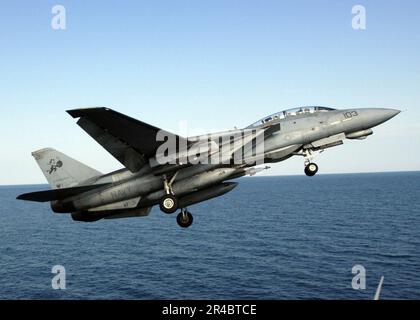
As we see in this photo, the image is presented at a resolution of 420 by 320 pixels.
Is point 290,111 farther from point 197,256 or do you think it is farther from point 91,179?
point 197,256

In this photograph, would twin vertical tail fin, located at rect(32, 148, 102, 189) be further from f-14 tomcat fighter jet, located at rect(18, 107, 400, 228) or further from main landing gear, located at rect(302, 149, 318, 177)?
main landing gear, located at rect(302, 149, 318, 177)

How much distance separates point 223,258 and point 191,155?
2538 inches

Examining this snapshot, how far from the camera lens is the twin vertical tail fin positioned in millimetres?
21297

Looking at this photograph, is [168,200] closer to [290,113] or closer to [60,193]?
[60,193]

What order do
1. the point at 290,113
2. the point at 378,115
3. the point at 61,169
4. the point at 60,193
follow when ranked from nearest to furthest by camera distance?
the point at 378,115 < the point at 60,193 < the point at 290,113 < the point at 61,169

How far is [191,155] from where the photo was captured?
18.1 metres

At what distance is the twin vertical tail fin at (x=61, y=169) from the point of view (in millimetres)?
21297

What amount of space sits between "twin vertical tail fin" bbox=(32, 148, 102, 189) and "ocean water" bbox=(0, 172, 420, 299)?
4389 cm

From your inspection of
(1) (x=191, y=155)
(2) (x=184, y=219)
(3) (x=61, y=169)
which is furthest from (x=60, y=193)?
(1) (x=191, y=155)

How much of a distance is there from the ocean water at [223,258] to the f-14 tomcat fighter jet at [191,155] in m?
44.8

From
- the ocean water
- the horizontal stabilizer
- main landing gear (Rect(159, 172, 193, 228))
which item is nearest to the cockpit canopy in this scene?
main landing gear (Rect(159, 172, 193, 228))

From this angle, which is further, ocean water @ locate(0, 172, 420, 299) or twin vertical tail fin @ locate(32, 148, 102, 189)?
ocean water @ locate(0, 172, 420, 299)

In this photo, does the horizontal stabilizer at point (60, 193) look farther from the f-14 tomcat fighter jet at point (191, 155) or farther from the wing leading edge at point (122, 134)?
the wing leading edge at point (122, 134)

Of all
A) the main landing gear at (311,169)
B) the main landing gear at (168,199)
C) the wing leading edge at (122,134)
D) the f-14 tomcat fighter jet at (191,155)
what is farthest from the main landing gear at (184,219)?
the main landing gear at (311,169)
